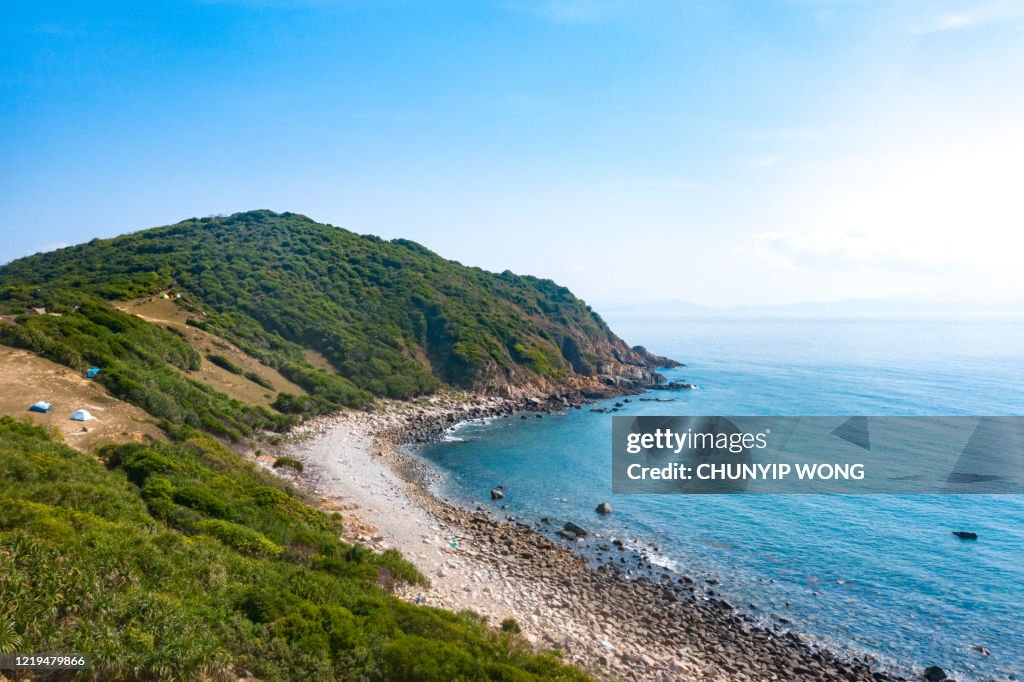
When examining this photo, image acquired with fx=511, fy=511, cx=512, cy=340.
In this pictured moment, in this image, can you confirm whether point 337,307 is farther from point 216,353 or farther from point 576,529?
point 576,529

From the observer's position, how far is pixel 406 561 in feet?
77.3

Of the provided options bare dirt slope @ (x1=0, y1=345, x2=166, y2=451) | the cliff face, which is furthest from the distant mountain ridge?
bare dirt slope @ (x1=0, y1=345, x2=166, y2=451)

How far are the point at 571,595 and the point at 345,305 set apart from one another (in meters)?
66.2

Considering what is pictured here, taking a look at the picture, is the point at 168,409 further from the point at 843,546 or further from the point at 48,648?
the point at 843,546

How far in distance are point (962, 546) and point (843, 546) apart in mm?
7323

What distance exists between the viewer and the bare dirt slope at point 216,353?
4734 cm

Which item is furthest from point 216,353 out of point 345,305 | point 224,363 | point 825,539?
point 825,539

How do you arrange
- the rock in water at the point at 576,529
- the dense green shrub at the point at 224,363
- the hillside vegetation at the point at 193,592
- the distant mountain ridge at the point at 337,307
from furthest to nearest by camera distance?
the distant mountain ridge at the point at 337,307, the dense green shrub at the point at 224,363, the rock in water at the point at 576,529, the hillside vegetation at the point at 193,592

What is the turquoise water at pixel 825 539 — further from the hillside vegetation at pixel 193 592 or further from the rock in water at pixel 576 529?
the hillside vegetation at pixel 193 592

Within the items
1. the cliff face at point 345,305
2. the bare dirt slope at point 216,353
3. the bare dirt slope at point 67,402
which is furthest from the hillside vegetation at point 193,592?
the cliff face at point 345,305

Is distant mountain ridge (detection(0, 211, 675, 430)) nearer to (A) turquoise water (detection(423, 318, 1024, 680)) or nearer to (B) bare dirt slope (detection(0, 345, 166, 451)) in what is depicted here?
(B) bare dirt slope (detection(0, 345, 166, 451))

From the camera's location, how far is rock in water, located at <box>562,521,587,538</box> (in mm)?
31734

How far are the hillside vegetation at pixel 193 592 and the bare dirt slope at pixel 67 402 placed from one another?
368cm

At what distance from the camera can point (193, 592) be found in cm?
1313
